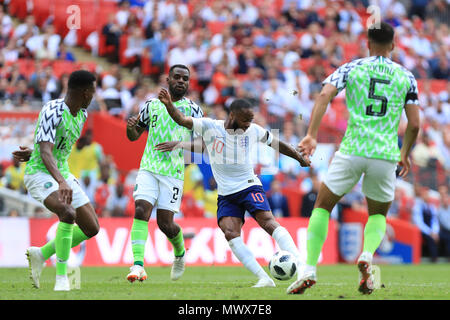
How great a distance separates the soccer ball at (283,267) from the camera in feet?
30.0

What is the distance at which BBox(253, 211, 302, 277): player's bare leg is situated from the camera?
950cm

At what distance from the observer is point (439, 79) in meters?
27.8

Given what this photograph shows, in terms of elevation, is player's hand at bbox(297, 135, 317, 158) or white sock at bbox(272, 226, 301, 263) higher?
player's hand at bbox(297, 135, 317, 158)

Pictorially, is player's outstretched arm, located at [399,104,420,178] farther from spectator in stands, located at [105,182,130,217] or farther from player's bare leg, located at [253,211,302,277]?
spectator in stands, located at [105,182,130,217]

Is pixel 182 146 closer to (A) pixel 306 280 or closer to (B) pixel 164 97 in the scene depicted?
(B) pixel 164 97

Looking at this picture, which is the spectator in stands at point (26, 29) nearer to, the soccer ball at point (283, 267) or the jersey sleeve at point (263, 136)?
the jersey sleeve at point (263, 136)

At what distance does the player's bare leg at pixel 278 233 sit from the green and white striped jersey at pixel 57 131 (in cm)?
244

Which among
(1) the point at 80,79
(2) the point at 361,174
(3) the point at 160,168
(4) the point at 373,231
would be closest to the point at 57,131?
(1) the point at 80,79

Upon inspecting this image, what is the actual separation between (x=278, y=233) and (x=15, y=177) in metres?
9.89

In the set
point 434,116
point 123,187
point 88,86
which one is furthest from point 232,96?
point 88,86

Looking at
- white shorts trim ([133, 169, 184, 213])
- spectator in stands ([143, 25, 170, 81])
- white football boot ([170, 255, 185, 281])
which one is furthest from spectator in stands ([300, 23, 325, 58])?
white shorts trim ([133, 169, 184, 213])

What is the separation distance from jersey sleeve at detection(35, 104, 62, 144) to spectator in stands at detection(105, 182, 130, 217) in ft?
30.0
